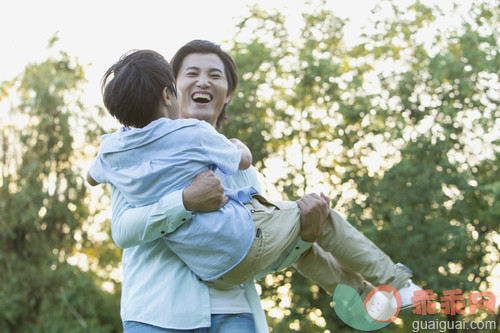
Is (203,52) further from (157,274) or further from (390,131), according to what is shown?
(390,131)

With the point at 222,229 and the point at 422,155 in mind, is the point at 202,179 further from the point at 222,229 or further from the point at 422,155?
the point at 422,155

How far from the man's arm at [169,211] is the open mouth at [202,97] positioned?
0.69m

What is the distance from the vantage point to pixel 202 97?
2.40 metres

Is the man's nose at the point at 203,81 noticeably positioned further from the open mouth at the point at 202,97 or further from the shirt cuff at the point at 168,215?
the shirt cuff at the point at 168,215

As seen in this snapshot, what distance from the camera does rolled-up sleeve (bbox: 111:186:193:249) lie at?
67.2 inches

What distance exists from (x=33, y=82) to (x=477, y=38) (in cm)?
807

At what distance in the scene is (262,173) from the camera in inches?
335

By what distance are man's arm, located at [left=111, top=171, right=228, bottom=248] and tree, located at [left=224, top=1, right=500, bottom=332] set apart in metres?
5.58

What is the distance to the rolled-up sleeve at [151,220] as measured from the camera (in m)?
1.71

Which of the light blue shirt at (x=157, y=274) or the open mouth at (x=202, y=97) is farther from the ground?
the open mouth at (x=202, y=97)

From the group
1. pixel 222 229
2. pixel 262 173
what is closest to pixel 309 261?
pixel 222 229

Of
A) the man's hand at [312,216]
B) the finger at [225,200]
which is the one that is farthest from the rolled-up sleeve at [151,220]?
the man's hand at [312,216]

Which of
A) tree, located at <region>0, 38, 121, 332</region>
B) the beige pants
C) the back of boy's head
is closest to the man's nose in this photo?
the back of boy's head

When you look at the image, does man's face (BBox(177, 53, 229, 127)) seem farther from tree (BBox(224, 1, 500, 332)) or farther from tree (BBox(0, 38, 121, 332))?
tree (BBox(0, 38, 121, 332))
